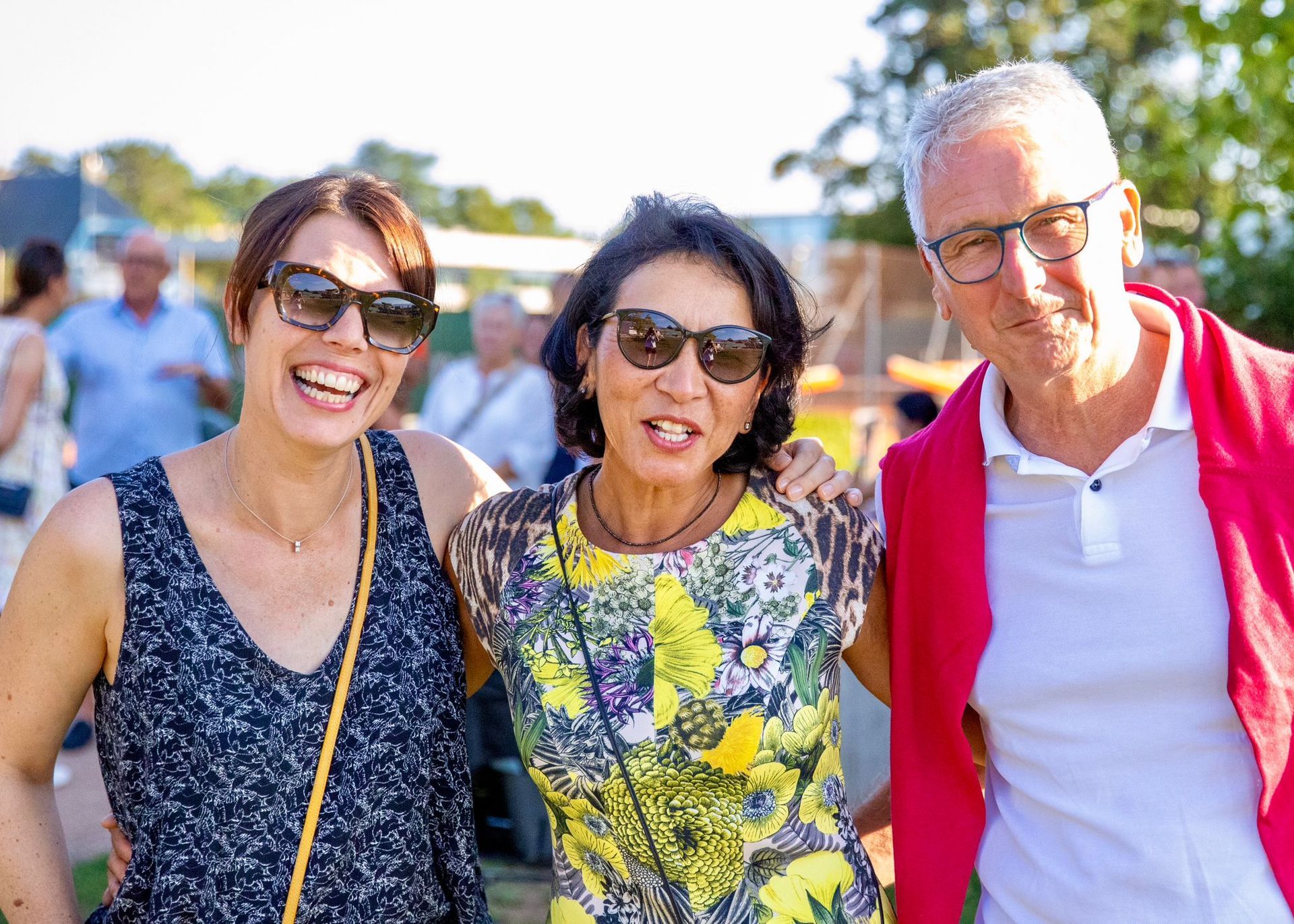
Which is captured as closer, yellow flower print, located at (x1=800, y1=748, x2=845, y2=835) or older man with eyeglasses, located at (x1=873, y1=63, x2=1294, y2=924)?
older man with eyeglasses, located at (x1=873, y1=63, x2=1294, y2=924)

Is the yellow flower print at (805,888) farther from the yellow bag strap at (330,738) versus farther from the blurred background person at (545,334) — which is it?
the blurred background person at (545,334)

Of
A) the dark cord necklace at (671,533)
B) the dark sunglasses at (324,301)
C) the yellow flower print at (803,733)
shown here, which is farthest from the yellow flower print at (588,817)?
the dark sunglasses at (324,301)

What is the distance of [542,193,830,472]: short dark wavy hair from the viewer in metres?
2.37

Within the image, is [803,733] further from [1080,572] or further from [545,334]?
[545,334]

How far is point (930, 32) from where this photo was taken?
36.2 m

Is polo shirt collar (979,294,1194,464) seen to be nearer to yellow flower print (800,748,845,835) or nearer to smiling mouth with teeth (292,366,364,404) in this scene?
yellow flower print (800,748,845,835)

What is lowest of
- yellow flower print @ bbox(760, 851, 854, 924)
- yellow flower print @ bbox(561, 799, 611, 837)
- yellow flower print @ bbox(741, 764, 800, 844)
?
yellow flower print @ bbox(760, 851, 854, 924)

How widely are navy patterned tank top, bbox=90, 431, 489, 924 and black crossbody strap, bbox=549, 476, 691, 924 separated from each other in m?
0.35

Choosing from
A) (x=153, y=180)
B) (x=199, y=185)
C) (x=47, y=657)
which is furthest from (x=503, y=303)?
(x=153, y=180)

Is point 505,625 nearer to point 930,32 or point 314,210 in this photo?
point 314,210

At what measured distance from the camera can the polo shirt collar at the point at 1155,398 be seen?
2066 millimetres

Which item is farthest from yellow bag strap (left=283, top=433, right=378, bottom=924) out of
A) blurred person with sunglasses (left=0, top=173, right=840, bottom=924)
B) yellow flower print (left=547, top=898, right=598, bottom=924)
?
yellow flower print (left=547, top=898, right=598, bottom=924)

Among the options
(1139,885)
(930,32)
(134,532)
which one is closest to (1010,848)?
(1139,885)

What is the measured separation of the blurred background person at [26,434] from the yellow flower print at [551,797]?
4493mm
